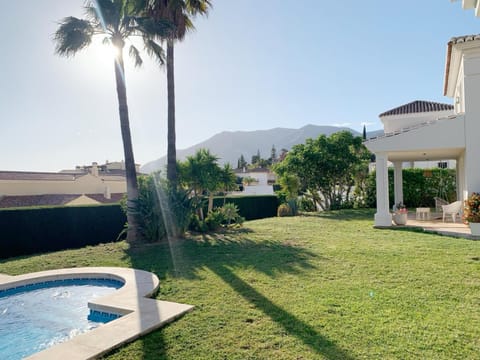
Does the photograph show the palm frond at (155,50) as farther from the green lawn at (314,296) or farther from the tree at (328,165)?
the tree at (328,165)

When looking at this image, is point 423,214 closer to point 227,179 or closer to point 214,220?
point 227,179

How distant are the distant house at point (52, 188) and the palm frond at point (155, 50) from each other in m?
16.2

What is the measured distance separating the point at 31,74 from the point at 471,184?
19.2 metres

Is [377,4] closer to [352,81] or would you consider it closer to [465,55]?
[465,55]

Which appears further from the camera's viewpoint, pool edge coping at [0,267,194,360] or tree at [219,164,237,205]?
tree at [219,164,237,205]

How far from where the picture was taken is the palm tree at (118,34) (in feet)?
41.8

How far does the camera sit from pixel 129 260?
35.3ft

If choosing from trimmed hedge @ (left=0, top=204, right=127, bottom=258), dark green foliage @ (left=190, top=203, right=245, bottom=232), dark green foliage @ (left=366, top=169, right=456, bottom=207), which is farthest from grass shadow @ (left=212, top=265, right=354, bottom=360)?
dark green foliage @ (left=366, top=169, right=456, bottom=207)

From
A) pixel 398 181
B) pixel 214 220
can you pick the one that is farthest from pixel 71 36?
pixel 398 181

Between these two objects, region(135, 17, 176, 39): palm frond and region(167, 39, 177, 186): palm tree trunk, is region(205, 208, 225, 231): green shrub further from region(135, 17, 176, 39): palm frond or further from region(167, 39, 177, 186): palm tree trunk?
region(135, 17, 176, 39): palm frond

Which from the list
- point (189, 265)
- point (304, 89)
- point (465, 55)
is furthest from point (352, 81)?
point (189, 265)

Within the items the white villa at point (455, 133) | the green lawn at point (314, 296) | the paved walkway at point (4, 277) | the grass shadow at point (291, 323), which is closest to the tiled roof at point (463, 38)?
the white villa at point (455, 133)

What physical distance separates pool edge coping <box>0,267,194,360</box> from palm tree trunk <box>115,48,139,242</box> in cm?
417

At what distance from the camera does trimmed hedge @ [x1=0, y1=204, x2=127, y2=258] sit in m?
13.6
